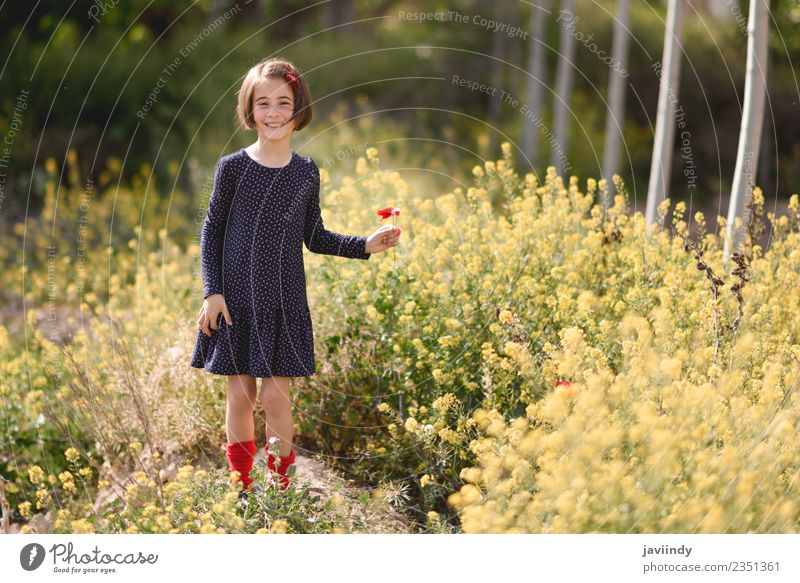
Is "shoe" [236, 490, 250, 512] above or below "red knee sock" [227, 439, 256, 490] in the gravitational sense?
below

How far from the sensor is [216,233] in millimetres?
3195

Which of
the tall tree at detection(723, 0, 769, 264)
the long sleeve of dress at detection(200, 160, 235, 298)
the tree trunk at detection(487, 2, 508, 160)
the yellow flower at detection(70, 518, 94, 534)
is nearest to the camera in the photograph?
the yellow flower at detection(70, 518, 94, 534)

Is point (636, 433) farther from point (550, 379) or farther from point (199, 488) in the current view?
point (199, 488)

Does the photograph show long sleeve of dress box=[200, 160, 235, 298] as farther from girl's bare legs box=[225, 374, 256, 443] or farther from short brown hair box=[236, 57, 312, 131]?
girl's bare legs box=[225, 374, 256, 443]

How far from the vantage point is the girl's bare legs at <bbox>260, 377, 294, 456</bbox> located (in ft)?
10.4

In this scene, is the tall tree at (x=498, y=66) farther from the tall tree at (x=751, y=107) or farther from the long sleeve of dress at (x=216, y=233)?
the long sleeve of dress at (x=216, y=233)

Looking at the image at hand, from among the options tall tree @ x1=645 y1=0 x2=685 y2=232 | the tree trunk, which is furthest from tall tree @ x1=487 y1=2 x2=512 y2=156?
tall tree @ x1=645 y1=0 x2=685 y2=232

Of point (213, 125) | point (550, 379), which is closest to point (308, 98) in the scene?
point (550, 379)

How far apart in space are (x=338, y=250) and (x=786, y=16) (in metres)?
7.53

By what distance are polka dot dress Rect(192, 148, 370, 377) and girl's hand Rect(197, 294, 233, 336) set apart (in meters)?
0.03

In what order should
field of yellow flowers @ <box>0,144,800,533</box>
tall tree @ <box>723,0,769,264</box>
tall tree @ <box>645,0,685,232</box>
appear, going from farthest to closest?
tall tree @ <box>645,0,685,232</box> < tall tree @ <box>723,0,769,264</box> < field of yellow flowers @ <box>0,144,800,533</box>

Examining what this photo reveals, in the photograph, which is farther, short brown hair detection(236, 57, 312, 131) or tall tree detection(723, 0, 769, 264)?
tall tree detection(723, 0, 769, 264)

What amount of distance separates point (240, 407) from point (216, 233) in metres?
0.60
